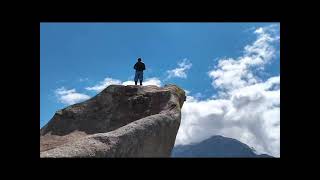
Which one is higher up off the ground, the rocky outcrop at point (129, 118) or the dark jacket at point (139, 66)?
the dark jacket at point (139, 66)

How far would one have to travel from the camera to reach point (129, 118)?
103 feet

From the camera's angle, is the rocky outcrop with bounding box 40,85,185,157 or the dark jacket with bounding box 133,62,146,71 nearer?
the rocky outcrop with bounding box 40,85,185,157

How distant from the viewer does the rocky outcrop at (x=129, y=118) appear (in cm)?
2503

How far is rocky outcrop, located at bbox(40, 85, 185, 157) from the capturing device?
25031 millimetres

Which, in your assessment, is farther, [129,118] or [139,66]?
[139,66]

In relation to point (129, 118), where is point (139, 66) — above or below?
above

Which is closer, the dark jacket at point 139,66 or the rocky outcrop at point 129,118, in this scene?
the rocky outcrop at point 129,118

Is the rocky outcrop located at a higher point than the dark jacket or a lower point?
lower
